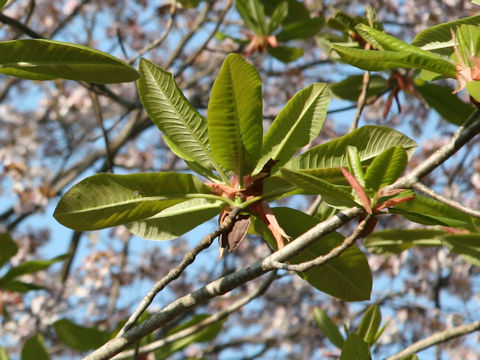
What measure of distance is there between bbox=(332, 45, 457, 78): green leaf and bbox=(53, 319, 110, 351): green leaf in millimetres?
856

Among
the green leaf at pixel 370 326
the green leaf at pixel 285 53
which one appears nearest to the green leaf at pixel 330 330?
the green leaf at pixel 370 326

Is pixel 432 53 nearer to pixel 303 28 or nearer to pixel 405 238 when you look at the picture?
pixel 405 238

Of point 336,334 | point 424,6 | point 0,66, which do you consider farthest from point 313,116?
point 424,6

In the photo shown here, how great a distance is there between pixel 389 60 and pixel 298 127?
180 millimetres

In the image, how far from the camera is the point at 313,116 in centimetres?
86

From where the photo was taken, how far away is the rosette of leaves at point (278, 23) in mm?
1888

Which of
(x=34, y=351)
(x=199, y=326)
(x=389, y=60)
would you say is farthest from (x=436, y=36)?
(x=34, y=351)

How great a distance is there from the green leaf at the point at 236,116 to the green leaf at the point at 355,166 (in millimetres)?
152

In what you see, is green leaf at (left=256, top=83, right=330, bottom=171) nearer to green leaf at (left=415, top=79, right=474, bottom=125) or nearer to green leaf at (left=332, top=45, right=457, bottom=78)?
green leaf at (left=332, top=45, right=457, bottom=78)

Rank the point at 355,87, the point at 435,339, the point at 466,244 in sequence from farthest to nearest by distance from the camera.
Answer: the point at 355,87
the point at 435,339
the point at 466,244

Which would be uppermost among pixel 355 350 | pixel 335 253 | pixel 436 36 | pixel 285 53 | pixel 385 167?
pixel 285 53

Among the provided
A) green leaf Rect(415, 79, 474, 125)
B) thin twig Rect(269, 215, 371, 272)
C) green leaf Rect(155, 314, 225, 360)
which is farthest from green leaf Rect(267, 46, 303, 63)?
thin twig Rect(269, 215, 371, 272)

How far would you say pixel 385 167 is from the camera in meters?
0.70

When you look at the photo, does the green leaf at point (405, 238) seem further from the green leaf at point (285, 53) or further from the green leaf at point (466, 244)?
the green leaf at point (285, 53)
